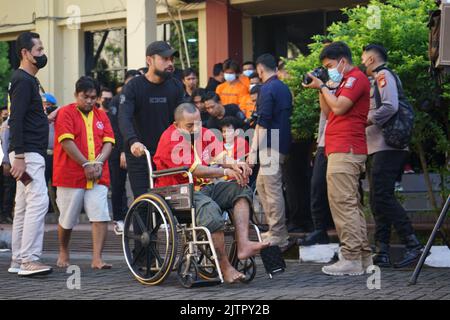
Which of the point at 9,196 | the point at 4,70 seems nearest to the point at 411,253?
the point at 9,196

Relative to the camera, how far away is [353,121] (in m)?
7.25

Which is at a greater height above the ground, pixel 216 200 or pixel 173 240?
pixel 216 200

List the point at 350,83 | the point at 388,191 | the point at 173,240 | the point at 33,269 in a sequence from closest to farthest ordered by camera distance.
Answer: the point at 173,240, the point at 350,83, the point at 33,269, the point at 388,191

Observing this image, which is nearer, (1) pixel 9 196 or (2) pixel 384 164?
(2) pixel 384 164

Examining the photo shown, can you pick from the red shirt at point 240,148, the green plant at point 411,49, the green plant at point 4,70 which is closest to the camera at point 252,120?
the red shirt at point 240,148

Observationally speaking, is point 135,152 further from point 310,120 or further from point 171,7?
point 171,7

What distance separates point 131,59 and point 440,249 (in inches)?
367

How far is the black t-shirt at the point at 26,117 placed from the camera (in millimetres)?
7379

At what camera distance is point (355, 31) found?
871 cm

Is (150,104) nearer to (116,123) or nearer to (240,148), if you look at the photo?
(240,148)

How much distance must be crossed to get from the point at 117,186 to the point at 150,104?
3721 millimetres

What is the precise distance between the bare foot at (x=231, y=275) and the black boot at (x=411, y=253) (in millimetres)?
1752

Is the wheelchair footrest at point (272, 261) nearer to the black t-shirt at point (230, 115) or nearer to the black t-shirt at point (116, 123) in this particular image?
the black t-shirt at point (230, 115)

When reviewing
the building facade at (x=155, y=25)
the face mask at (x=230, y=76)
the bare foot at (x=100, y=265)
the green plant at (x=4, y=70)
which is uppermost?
the building facade at (x=155, y=25)
